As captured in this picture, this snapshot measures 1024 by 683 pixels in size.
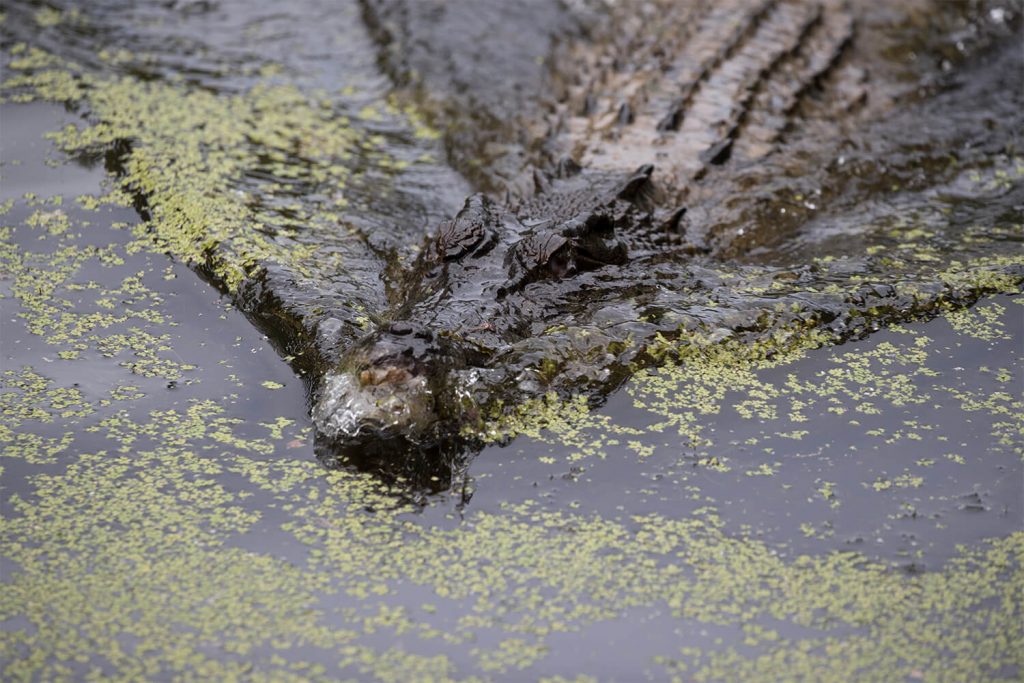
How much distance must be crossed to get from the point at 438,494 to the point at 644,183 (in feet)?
8.01

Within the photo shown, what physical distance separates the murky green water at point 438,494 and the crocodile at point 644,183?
186 millimetres

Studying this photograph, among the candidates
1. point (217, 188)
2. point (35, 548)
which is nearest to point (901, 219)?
point (217, 188)

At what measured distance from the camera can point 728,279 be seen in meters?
5.02

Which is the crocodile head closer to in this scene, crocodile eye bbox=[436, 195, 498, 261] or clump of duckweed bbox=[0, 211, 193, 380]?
crocodile eye bbox=[436, 195, 498, 261]

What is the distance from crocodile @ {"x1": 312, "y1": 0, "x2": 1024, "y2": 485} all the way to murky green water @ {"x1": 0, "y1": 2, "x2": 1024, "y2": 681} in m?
0.19

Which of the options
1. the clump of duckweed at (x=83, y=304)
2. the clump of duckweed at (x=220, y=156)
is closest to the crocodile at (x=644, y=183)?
the clump of duckweed at (x=220, y=156)

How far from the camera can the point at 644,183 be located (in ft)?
18.3

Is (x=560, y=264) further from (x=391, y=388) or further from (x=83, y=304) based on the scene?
(x=83, y=304)

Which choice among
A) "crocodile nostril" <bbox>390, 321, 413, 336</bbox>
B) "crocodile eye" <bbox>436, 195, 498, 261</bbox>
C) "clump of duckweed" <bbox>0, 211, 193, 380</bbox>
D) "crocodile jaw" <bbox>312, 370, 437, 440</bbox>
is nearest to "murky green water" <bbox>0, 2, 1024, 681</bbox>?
"clump of duckweed" <bbox>0, 211, 193, 380</bbox>

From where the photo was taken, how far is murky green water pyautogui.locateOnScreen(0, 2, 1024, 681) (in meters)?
3.15

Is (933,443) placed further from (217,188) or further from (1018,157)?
(217,188)

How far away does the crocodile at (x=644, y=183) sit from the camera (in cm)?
423

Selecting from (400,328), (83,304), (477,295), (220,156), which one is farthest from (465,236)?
(220,156)

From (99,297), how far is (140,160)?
1358 mm
